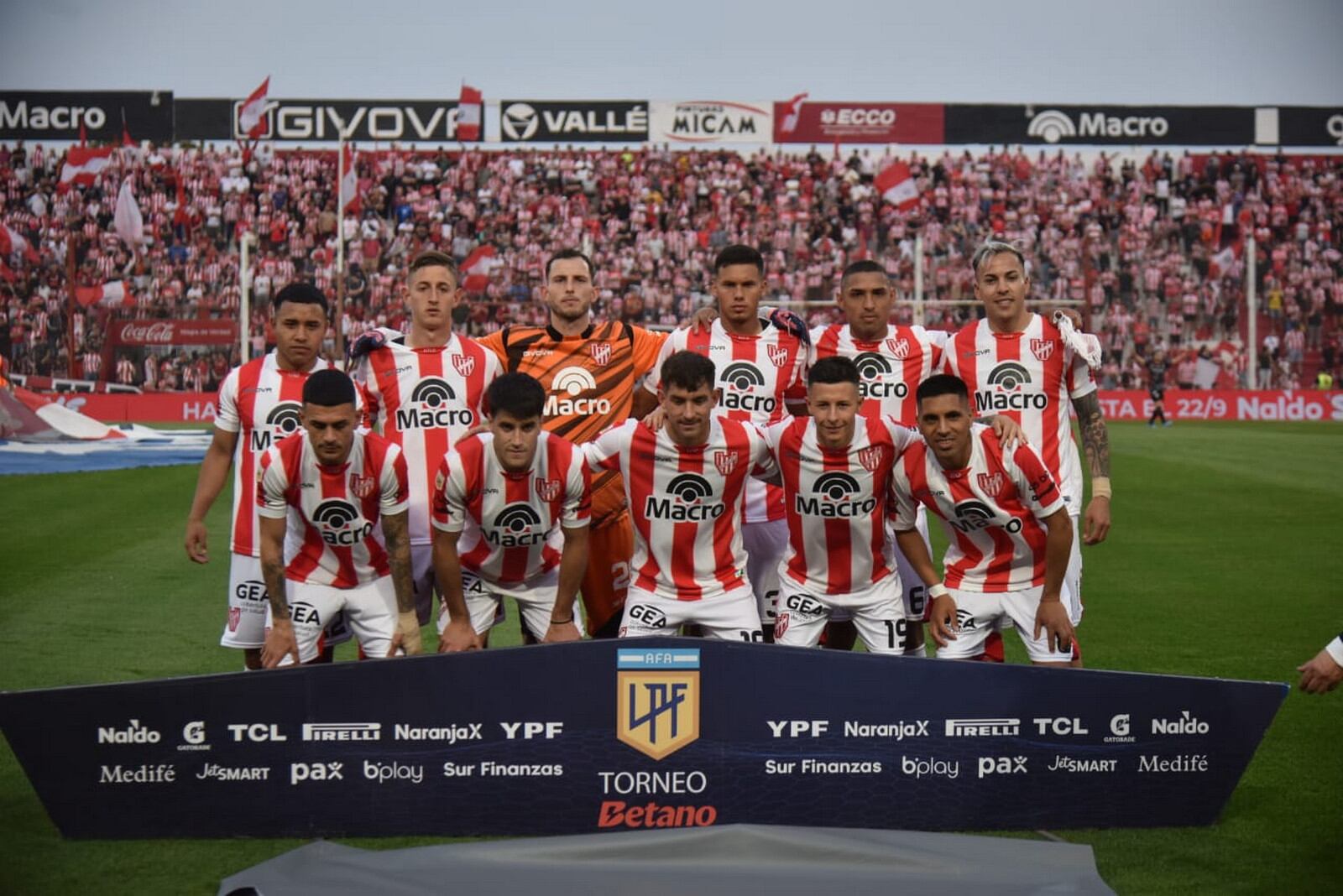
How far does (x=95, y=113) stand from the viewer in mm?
42250

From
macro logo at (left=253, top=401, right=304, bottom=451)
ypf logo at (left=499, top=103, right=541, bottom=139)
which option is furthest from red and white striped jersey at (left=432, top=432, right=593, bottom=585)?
ypf logo at (left=499, top=103, right=541, bottom=139)

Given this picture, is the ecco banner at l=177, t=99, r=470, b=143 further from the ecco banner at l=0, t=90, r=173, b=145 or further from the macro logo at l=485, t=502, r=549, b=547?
the macro logo at l=485, t=502, r=549, b=547

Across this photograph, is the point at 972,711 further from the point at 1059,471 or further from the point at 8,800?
the point at 8,800

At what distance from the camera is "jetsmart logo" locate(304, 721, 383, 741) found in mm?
4652

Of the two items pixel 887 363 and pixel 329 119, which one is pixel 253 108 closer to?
pixel 329 119

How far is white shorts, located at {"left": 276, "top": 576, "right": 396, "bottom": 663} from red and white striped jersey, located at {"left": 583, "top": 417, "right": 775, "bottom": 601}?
3.29 ft

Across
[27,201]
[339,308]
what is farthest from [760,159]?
[27,201]

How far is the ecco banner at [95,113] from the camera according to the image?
4209 centimetres

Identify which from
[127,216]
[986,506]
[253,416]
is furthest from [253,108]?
[986,506]

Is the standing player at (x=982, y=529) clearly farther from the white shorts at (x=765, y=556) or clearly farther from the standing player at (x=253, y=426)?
the standing player at (x=253, y=426)

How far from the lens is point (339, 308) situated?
28.6 m

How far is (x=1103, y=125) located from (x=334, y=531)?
4215 centimetres

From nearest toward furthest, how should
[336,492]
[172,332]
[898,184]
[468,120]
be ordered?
[336,492], [898,184], [172,332], [468,120]

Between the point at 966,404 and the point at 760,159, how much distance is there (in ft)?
114
